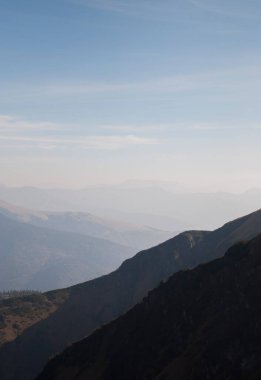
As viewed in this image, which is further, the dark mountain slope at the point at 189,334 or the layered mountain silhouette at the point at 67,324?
the layered mountain silhouette at the point at 67,324

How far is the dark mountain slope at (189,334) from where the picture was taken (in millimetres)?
64000

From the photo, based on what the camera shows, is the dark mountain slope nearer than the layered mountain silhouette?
Yes

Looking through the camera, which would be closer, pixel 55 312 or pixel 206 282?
pixel 206 282

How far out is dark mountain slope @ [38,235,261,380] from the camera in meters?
64.0

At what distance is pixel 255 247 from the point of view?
91.2m

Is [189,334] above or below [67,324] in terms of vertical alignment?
below

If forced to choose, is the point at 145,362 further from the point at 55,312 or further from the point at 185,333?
the point at 55,312

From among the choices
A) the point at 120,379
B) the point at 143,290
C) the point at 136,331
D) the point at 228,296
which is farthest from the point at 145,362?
the point at 143,290

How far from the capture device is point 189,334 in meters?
78.1

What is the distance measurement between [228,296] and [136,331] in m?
23.2

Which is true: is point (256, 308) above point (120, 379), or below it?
above

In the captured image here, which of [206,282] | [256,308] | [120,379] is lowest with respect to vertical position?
[120,379]

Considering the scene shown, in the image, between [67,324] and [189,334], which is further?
[67,324]

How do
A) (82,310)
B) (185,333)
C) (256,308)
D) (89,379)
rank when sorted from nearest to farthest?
(256,308), (185,333), (89,379), (82,310)
